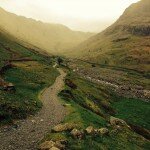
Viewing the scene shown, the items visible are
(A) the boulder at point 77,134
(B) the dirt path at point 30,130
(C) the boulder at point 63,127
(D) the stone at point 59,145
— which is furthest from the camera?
(C) the boulder at point 63,127

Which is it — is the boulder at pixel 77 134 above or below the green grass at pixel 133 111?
above

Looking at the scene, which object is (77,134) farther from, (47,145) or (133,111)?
(133,111)

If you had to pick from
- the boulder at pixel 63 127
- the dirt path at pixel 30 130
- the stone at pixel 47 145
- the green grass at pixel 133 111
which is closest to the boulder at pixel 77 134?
the boulder at pixel 63 127

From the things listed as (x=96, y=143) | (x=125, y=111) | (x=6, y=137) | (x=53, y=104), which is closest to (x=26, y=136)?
(x=6, y=137)

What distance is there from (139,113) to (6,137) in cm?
6529

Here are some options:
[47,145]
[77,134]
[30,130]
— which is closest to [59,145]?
[47,145]

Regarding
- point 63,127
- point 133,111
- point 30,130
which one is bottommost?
point 133,111

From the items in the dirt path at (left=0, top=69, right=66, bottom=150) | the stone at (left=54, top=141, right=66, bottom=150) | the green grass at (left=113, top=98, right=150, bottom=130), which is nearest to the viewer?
the stone at (left=54, top=141, right=66, bottom=150)

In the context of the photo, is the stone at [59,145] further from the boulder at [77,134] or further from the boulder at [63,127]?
the boulder at [63,127]

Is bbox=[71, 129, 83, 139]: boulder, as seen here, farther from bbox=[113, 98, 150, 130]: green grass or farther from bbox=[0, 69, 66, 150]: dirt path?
bbox=[113, 98, 150, 130]: green grass

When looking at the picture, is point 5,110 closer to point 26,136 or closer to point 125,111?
point 26,136

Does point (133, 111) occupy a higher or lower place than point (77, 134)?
lower

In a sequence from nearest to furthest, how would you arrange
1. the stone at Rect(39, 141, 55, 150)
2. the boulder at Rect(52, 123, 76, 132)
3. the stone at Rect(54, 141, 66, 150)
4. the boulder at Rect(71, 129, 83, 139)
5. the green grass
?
the stone at Rect(39, 141, 55, 150) → the stone at Rect(54, 141, 66, 150) → the boulder at Rect(71, 129, 83, 139) → the boulder at Rect(52, 123, 76, 132) → the green grass

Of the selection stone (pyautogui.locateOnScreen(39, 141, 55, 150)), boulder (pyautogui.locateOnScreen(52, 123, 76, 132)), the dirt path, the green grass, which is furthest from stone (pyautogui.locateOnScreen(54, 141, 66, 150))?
the green grass
